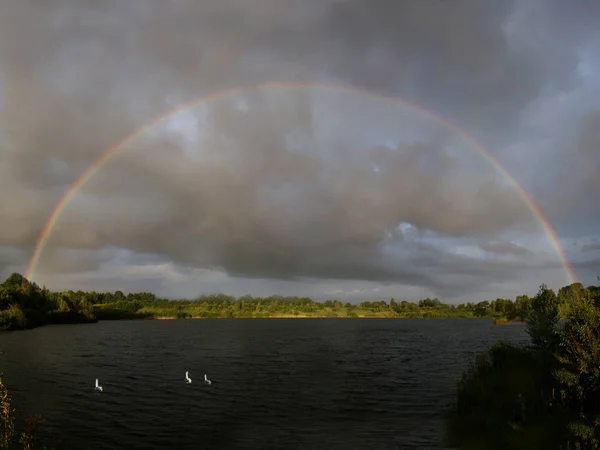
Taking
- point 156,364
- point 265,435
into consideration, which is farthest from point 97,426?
point 156,364

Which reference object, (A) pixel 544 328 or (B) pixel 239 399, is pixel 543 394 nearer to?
(A) pixel 544 328

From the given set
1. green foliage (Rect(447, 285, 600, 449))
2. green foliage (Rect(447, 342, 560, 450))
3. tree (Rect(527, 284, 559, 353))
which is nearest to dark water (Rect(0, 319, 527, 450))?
green foliage (Rect(447, 342, 560, 450))

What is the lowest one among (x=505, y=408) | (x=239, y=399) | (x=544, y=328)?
(x=239, y=399)

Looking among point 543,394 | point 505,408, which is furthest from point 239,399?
point 543,394

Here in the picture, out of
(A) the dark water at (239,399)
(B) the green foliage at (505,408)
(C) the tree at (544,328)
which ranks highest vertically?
(C) the tree at (544,328)

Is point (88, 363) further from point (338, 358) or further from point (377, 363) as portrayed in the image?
point (377, 363)

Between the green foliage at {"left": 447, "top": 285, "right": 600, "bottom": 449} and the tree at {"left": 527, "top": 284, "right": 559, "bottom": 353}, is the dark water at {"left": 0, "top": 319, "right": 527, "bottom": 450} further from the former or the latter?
the tree at {"left": 527, "top": 284, "right": 559, "bottom": 353}

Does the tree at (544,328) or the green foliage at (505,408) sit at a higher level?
the tree at (544,328)

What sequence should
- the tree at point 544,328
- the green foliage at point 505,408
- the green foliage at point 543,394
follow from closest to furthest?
the green foliage at point 543,394 → the green foliage at point 505,408 → the tree at point 544,328

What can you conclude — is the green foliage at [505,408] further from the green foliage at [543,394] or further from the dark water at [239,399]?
the dark water at [239,399]

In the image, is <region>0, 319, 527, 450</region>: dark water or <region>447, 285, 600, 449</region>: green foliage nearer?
<region>447, 285, 600, 449</region>: green foliage

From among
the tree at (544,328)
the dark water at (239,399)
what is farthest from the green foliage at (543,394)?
the dark water at (239,399)

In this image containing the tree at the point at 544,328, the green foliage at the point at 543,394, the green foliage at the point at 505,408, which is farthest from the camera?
the tree at the point at 544,328

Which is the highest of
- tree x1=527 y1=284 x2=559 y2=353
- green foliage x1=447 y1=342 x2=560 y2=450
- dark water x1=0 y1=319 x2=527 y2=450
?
tree x1=527 y1=284 x2=559 y2=353
